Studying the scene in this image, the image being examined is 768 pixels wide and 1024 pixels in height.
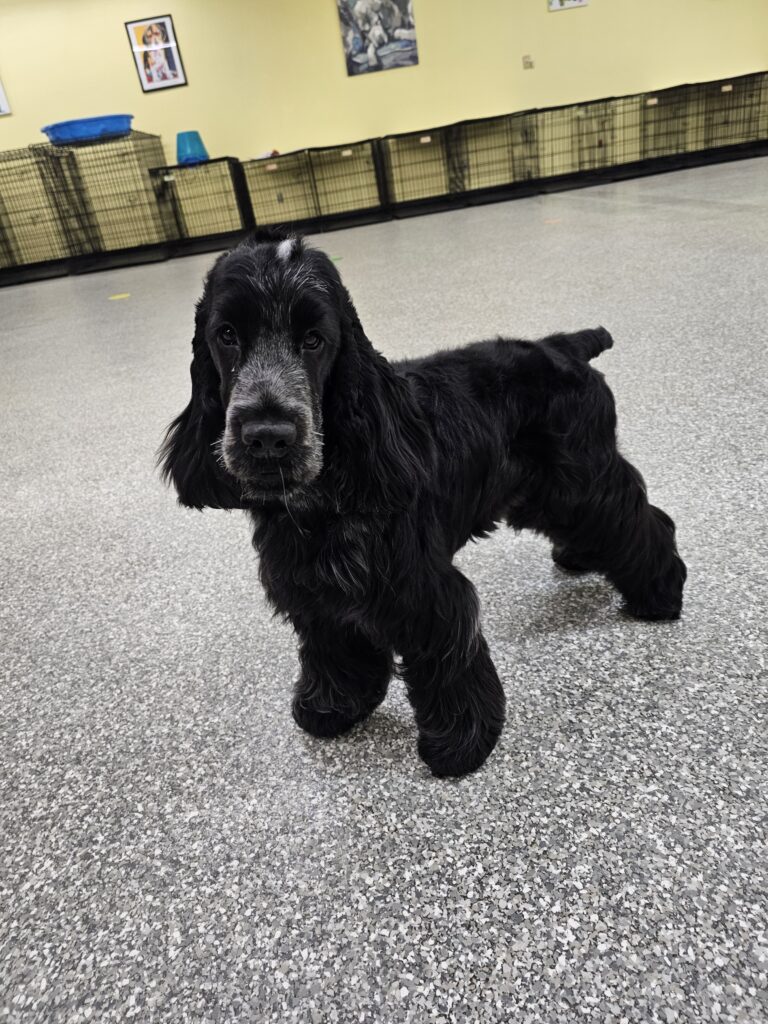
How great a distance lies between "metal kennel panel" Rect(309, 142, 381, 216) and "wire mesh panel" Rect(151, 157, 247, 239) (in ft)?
3.40

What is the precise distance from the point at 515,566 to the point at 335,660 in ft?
1.90

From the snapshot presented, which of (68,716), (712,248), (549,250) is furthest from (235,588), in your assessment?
(549,250)

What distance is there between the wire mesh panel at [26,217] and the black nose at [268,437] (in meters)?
8.37

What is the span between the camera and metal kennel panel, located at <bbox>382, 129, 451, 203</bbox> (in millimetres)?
7855

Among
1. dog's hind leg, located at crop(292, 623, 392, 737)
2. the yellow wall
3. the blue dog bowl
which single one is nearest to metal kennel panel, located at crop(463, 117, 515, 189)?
the yellow wall

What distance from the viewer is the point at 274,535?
36.5 inches

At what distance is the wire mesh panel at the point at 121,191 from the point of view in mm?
7098

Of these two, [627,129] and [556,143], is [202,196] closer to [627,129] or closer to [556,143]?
[556,143]

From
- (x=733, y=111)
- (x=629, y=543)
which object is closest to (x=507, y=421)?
(x=629, y=543)

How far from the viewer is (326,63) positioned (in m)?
7.53

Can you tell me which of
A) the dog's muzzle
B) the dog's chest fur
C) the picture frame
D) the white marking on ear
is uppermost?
the picture frame

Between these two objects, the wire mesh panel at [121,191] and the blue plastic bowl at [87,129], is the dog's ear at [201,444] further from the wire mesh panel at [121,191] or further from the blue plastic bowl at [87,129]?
the wire mesh panel at [121,191]

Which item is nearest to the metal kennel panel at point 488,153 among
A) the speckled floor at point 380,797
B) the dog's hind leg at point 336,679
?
the speckled floor at point 380,797

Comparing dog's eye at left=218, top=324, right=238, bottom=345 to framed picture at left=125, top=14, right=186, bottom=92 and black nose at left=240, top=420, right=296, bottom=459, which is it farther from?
framed picture at left=125, top=14, right=186, bottom=92
